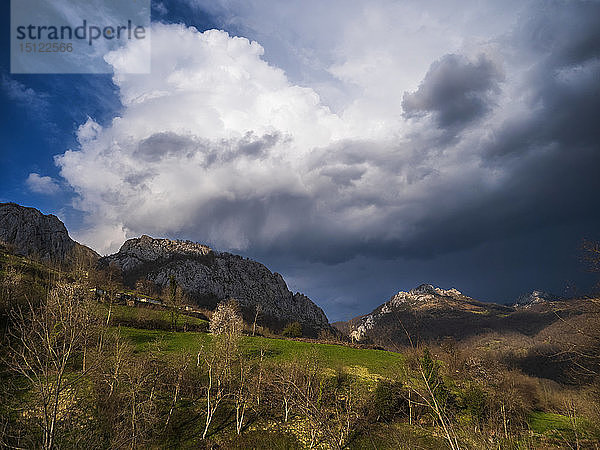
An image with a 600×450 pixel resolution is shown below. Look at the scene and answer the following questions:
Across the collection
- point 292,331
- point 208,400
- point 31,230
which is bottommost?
point 208,400

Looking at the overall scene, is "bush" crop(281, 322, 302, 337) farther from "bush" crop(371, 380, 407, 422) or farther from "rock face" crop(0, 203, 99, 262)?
"rock face" crop(0, 203, 99, 262)

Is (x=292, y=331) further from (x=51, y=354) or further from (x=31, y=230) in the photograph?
(x=31, y=230)

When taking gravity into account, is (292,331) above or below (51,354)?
below

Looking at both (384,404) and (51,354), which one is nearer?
(51,354)

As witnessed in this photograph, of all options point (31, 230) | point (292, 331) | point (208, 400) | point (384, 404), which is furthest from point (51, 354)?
point (31, 230)

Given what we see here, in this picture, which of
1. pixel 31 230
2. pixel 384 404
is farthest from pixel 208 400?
pixel 31 230

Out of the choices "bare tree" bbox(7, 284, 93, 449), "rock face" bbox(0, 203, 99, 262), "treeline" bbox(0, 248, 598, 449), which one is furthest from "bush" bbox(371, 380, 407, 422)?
"rock face" bbox(0, 203, 99, 262)

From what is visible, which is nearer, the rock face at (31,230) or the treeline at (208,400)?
the treeline at (208,400)

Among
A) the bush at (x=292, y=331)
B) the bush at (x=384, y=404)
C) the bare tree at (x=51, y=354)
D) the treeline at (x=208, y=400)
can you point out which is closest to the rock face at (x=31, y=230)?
the bush at (x=292, y=331)

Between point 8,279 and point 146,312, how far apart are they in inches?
945

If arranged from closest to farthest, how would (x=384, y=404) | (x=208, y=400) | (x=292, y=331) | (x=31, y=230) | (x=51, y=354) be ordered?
1. (x=51, y=354)
2. (x=208, y=400)
3. (x=384, y=404)
4. (x=292, y=331)
5. (x=31, y=230)

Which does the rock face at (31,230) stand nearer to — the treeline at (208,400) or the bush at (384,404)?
the treeline at (208,400)

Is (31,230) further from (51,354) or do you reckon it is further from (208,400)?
(51,354)

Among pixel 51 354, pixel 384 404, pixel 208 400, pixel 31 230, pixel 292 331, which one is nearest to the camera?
pixel 51 354
